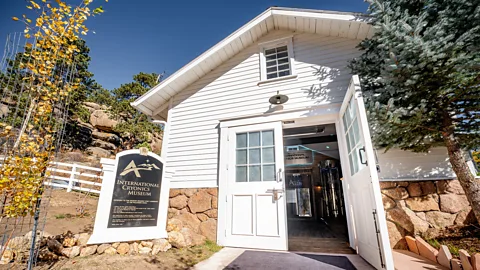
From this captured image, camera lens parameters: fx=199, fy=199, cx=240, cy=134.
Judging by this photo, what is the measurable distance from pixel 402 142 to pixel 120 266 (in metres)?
4.23

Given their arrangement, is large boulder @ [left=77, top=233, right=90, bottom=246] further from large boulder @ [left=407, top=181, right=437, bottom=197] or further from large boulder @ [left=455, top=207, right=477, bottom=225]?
large boulder @ [left=455, top=207, right=477, bottom=225]

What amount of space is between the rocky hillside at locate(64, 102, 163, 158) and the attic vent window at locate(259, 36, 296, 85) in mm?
12344

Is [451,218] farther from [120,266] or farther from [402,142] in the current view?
[120,266]

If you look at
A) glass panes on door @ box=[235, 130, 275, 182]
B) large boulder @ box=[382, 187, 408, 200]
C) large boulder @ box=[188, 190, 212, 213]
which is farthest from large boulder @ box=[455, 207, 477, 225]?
large boulder @ box=[188, 190, 212, 213]

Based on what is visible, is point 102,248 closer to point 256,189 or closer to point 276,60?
point 256,189

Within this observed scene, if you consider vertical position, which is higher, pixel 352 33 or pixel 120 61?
pixel 120 61

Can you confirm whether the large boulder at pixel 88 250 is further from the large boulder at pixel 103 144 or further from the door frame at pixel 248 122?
the large boulder at pixel 103 144

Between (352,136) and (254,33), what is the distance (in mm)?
3305

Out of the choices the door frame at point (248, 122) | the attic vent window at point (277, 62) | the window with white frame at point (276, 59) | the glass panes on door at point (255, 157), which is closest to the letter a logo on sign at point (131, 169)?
the door frame at point (248, 122)

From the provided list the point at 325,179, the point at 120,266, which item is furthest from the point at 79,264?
the point at 325,179

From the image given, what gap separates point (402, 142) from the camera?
3.00 meters

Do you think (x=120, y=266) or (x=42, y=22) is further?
(x=120, y=266)

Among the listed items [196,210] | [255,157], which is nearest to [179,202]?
[196,210]

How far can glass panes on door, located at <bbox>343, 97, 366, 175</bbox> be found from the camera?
2764 millimetres
